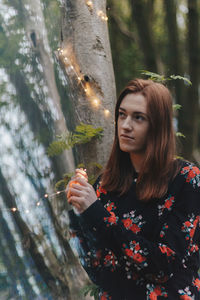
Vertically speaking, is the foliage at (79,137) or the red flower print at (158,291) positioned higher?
the foliage at (79,137)

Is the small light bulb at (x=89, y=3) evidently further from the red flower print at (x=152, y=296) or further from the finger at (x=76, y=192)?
the red flower print at (x=152, y=296)

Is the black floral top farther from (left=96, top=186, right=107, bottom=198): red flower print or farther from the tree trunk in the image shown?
the tree trunk

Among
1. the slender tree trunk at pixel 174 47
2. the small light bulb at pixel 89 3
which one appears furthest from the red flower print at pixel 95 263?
the slender tree trunk at pixel 174 47

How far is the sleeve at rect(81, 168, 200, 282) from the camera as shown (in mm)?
1019

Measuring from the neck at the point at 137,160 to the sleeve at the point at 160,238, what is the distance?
0.67 ft

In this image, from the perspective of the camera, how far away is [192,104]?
348 cm

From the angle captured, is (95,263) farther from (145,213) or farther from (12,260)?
(12,260)

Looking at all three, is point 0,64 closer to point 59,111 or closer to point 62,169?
point 59,111

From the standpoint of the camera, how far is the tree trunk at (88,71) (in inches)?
68.6

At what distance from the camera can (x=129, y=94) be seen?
1212 millimetres

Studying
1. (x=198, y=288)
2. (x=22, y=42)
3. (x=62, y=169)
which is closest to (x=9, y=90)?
(x=22, y=42)

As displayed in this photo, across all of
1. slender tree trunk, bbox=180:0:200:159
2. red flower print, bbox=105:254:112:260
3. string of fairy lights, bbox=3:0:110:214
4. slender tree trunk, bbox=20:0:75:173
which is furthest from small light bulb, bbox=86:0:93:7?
slender tree trunk, bbox=180:0:200:159

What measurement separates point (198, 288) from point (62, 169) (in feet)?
4.39

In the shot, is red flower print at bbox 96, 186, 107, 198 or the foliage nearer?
red flower print at bbox 96, 186, 107, 198
